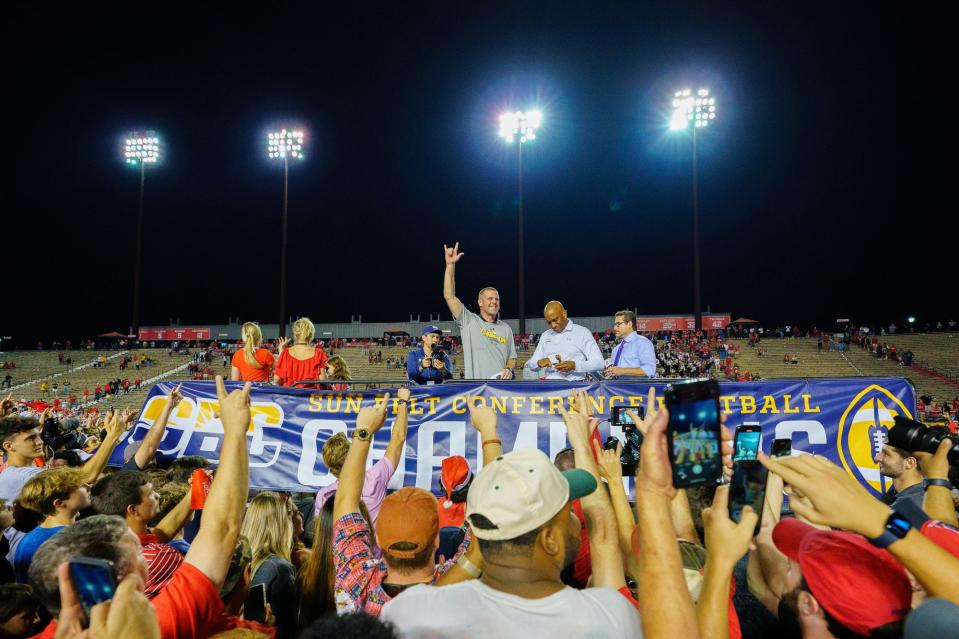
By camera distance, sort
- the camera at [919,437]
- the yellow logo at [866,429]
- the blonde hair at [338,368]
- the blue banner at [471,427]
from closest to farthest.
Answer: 1. the camera at [919,437]
2. the yellow logo at [866,429]
3. the blue banner at [471,427]
4. the blonde hair at [338,368]

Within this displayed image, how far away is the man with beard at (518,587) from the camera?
1500 millimetres

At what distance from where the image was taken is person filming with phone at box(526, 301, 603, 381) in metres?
6.38

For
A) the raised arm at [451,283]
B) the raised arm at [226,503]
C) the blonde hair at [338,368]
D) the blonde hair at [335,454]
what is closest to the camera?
the raised arm at [226,503]

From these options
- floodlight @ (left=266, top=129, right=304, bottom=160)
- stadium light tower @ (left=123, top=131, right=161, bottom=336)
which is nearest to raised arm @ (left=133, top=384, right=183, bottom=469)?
floodlight @ (left=266, top=129, right=304, bottom=160)

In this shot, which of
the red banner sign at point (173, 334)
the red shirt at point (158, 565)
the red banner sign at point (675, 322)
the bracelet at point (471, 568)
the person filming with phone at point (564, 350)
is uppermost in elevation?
the red banner sign at point (675, 322)

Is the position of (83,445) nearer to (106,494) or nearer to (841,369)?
(106,494)

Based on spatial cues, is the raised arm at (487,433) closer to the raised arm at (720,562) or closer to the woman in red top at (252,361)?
the raised arm at (720,562)

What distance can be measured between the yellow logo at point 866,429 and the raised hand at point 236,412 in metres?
5.50

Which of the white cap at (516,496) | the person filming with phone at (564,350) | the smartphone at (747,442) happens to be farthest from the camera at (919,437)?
the person filming with phone at (564,350)

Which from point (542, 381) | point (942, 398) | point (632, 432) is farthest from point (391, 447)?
point (942, 398)

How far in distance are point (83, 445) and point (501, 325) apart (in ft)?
18.9

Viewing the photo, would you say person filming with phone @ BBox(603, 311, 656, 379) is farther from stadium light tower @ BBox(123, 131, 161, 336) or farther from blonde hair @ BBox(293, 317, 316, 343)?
stadium light tower @ BBox(123, 131, 161, 336)

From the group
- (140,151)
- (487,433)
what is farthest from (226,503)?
(140,151)

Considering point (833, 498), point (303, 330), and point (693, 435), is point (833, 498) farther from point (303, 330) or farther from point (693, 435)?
point (303, 330)
